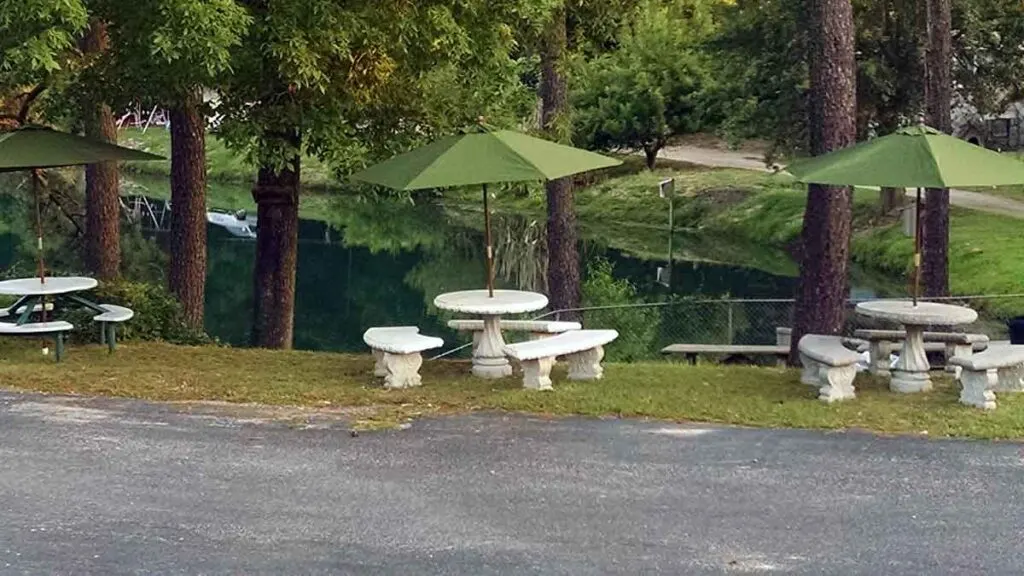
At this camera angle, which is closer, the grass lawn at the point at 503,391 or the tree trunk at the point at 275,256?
the grass lawn at the point at 503,391

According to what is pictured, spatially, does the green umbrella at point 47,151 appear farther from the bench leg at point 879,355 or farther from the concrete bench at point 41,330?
the bench leg at point 879,355

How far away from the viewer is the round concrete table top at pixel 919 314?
32.7 feet

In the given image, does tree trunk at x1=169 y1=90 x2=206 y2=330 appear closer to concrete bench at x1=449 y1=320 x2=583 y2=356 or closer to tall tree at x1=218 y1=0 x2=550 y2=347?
tall tree at x1=218 y1=0 x2=550 y2=347

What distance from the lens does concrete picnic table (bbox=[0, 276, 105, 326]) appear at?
11992 mm

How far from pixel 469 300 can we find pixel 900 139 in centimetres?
380

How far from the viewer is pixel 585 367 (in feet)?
35.6

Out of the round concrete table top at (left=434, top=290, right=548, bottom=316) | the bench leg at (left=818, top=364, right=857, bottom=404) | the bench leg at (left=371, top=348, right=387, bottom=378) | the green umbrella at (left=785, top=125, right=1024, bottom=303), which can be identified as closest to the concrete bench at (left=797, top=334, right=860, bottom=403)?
the bench leg at (left=818, top=364, right=857, bottom=404)

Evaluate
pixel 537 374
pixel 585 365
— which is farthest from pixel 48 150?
pixel 585 365

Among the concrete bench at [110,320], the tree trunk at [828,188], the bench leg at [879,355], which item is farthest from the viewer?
the tree trunk at [828,188]

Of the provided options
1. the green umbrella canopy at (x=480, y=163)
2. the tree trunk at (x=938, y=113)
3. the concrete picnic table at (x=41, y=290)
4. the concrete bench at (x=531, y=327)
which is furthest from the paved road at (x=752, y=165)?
the concrete picnic table at (x=41, y=290)

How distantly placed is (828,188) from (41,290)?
7909 mm

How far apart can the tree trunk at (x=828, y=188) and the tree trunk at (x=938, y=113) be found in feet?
23.6

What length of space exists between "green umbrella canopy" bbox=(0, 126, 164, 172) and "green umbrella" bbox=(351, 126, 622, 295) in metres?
2.94

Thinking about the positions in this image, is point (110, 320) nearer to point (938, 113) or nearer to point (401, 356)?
point (401, 356)
